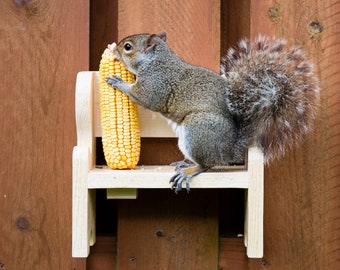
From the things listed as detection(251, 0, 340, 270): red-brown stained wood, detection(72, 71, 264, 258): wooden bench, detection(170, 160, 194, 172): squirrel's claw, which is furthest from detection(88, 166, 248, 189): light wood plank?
detection(251, 0, 340, 270): red-brown stained wood

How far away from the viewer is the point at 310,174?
1.66m

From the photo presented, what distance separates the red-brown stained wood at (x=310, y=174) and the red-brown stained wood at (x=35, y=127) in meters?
0.49

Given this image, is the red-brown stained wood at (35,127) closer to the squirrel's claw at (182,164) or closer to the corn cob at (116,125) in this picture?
the corn cob at (116,125)

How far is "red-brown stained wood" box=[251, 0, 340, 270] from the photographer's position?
1647 millimetres

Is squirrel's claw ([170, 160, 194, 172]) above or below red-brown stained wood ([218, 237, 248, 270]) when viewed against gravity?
above

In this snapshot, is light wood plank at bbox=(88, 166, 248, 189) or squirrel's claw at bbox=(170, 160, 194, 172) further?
squirrel's claw at bbox=(170, 160, 194, 172)

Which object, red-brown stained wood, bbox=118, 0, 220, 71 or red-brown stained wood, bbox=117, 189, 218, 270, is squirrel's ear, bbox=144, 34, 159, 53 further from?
red-brown stained wood, bbox=117, 189, 218, 270

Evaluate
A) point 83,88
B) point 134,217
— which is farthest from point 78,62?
point 134,217

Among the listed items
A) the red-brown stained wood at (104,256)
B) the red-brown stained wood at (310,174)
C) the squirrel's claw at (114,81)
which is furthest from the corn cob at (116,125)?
the red-brown stained wood at (310,174)

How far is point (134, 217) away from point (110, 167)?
0.18m

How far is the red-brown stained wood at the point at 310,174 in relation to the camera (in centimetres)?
165

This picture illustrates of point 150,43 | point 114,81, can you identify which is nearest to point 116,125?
point 114,81

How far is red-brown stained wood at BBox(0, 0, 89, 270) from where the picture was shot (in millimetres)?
1660

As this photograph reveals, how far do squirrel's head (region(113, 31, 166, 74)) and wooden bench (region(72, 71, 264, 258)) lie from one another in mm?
103
